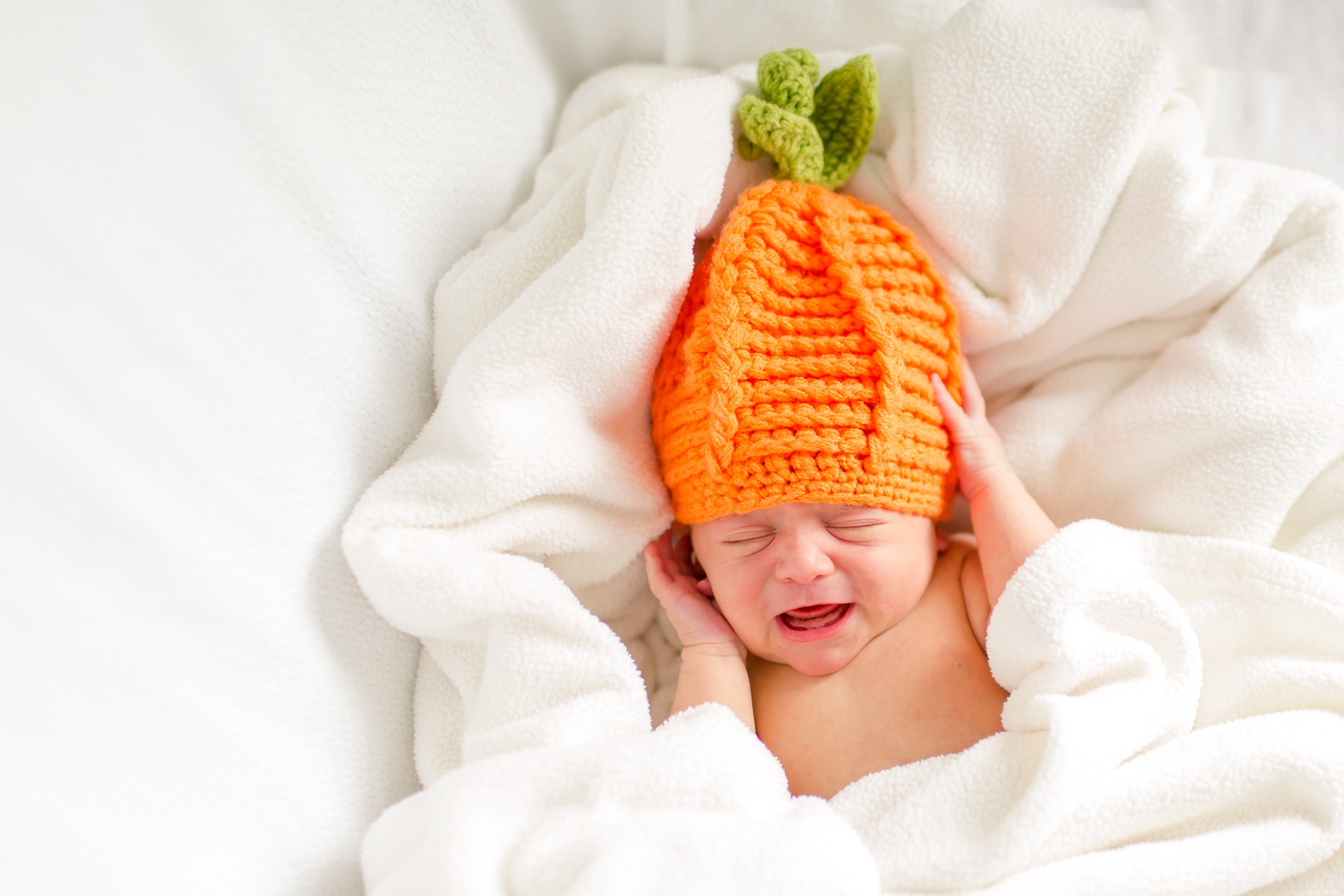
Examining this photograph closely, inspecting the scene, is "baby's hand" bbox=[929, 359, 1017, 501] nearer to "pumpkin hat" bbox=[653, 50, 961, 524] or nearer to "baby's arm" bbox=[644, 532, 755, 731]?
"pumpkin hat" bbox=[653, 50, 961, 524]

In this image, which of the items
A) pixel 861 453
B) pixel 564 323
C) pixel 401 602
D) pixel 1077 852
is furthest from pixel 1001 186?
pixel 401 602

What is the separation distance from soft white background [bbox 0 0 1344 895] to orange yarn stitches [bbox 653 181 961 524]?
1.17 feet

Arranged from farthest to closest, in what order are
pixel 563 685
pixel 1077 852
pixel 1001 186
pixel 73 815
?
pixel 1001 186 < pixel 563 685 < pixel 1077 852 < pixel 73 815

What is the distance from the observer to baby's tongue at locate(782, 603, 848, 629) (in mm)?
1100

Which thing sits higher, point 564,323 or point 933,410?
point 564,323

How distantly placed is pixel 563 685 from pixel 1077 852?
1.76ft

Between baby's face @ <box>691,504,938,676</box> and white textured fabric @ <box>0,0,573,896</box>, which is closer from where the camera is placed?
white textured fabric @ <box>0,0,573,896</box>

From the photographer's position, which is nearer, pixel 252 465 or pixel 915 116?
pixel 252 465

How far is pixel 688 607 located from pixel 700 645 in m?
0.05

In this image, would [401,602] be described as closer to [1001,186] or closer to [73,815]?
[73,815]

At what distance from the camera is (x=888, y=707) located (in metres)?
1.08

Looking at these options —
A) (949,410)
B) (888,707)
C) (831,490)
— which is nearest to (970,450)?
(949,410)

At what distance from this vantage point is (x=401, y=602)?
1021 millimetres

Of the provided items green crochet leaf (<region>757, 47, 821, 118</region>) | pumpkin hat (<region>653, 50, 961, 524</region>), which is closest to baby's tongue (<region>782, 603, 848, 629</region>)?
pumpkin hat (<region>653, 50, 961, 524</region>)
